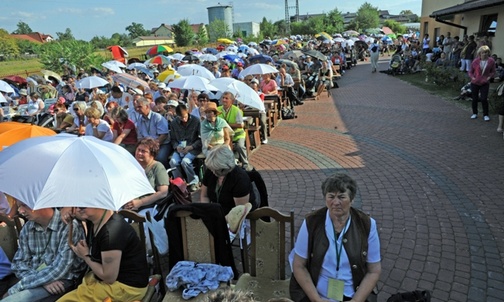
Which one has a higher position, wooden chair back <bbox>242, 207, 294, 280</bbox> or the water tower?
the water tower

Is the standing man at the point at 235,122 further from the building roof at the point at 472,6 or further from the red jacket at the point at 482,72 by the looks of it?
the building roof at the point at 472,6

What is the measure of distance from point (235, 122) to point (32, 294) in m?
4.85

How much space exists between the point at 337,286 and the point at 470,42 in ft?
57.3

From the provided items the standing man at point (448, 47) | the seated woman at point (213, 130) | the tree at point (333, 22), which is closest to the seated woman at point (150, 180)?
the seated woman at point (213, 130)

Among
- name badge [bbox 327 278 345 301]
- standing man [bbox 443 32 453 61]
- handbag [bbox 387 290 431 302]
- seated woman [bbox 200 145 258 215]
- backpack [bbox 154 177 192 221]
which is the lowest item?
handbag [bbox 387 290 431 302]

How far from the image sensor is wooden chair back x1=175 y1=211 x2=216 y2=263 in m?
3.14

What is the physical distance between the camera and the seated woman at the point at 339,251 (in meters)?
2.52

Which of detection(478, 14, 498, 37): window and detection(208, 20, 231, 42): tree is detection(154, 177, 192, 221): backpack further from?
detection(208, 20, 231, 42): tree

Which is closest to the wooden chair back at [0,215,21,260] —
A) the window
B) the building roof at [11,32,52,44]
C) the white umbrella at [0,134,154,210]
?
the white umbrella at [0,134,154,210]

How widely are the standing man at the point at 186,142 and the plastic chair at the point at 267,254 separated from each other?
3.55 meters

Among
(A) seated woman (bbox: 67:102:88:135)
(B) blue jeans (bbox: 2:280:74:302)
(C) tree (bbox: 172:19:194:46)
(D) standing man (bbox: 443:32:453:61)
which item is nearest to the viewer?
(B) blue jeans (bbox: 2:280:74:302)

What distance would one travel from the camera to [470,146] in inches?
297

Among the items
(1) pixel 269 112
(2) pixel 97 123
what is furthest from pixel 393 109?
(2) pixel 97 123

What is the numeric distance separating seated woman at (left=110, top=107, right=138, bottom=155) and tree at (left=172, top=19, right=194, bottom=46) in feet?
157
